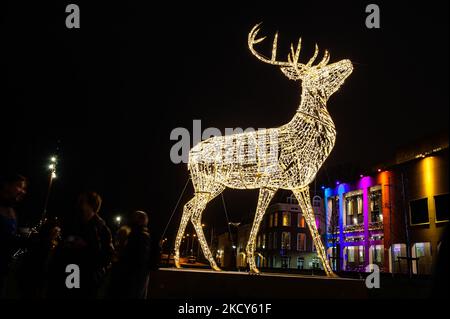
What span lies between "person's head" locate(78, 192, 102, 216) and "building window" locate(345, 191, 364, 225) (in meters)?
29.4

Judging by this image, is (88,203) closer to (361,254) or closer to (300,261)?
(361,254)

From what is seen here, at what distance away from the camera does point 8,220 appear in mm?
3711

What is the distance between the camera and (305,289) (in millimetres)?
6562

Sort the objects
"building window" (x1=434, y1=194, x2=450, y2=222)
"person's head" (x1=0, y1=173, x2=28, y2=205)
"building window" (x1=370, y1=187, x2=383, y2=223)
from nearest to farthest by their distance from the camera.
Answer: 1. "person's head" (x1=0, y1=173, x2=28, y2=205)
2. "building window" (x1=434, y1=194, x2=450, y2=222)
3. "building window" (x1=370, y1=187, x2=383, y2=223)

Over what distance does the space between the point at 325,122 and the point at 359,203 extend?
82.1 feet

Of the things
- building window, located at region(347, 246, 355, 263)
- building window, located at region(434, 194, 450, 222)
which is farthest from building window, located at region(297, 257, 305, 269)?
building window, located at region(434, 194, 450, 222)

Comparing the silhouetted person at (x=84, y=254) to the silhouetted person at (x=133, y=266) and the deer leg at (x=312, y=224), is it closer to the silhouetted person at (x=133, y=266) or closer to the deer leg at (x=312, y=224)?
the silhouetted person at (x=133, y=266)

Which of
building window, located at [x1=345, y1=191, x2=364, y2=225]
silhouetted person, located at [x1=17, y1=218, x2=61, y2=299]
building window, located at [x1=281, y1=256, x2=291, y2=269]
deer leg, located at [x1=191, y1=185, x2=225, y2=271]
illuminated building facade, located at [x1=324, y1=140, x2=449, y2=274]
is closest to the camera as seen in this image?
silhouetted person, located at [x1=17, y1=218, x2=61, y2=299]

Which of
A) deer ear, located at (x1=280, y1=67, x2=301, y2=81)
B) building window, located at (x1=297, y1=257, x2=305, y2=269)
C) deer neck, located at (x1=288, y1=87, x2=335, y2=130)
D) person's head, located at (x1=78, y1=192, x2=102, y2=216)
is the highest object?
deer ear, located at (x1=280, y1=67, x2=301, y2=81)

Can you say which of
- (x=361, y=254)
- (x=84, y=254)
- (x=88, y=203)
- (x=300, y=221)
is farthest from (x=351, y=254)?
(x=84, y=254)

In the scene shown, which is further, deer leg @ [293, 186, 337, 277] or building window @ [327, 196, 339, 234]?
building window @ [327, 196, 339, 234]

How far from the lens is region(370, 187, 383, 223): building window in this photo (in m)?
27.9

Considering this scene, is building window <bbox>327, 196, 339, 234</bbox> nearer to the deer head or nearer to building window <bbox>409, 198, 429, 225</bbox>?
building window <bbox>409, 198, 429, 225</bbox>
